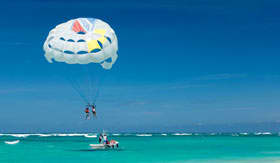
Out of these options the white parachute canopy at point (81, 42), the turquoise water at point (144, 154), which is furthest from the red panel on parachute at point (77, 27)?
the turquoise water at point (144, 154)

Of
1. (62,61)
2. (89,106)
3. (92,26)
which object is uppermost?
(92,26)

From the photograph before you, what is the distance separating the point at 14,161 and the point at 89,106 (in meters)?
8.95

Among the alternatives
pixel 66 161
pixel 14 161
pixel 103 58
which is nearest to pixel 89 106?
pixel 103 58

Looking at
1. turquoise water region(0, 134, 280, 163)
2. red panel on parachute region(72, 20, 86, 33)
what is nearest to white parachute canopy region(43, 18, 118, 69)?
red panel on parachute region(72, 20, 86, 33)

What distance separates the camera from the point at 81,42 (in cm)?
2523

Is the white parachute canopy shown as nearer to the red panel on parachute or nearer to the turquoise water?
the red panel on parachute

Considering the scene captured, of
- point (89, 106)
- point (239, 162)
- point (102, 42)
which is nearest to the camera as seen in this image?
point (89, 106)

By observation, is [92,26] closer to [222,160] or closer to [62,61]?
[62,61]

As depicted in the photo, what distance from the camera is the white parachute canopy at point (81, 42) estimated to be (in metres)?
24.6

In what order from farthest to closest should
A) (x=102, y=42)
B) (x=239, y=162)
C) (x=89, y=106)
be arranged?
(x=239, y=162) < (x=102, y=42) < (x=89, y=106)

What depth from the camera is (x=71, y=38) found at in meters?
24.4

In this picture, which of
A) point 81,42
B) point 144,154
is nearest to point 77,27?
point 81,42

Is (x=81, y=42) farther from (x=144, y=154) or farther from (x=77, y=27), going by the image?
(x=144, y=154)

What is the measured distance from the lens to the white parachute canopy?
24641mm
